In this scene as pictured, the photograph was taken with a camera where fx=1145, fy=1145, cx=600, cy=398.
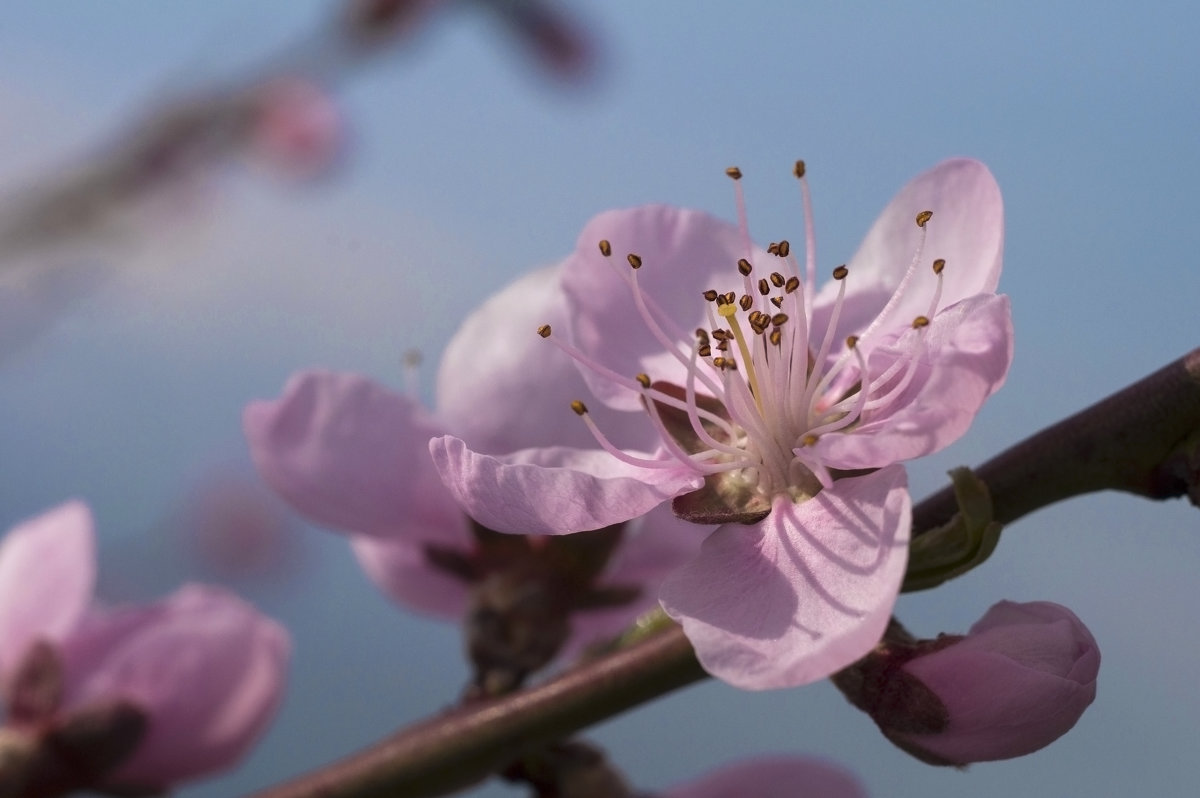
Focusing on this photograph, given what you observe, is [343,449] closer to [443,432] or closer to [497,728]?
[443,432]

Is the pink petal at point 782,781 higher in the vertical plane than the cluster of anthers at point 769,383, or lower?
lower

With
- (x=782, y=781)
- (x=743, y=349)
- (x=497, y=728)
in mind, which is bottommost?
(x=782, y=781)

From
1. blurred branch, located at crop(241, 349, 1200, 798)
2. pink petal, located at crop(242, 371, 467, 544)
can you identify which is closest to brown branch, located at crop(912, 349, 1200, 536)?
blurred branch, located at crop(241, 349, 1200, 798)

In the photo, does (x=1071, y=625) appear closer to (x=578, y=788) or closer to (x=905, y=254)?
(x=905, y=254)

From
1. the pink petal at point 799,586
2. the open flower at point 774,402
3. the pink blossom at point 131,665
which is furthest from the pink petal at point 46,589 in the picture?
the pink petal at point 799,586

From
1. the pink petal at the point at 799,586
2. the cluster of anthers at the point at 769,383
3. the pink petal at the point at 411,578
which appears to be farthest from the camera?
the pink petal at the point at 411,578

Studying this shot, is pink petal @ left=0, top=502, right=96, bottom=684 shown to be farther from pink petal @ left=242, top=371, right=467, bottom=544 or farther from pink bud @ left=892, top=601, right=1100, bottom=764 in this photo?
pink bud @ left=892, top=601, right=1100, bottom=764

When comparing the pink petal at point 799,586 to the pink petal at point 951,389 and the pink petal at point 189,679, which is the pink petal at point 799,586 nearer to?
the pink petal at point 951,389

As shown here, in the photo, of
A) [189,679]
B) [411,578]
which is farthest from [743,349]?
[189,679]
